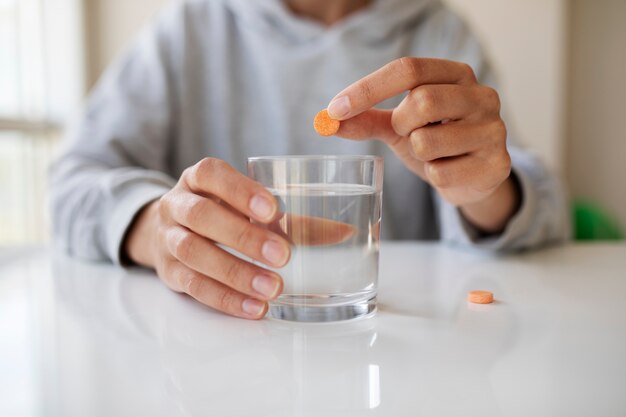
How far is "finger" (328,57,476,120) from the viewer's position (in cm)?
50

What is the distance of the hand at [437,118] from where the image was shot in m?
0.50

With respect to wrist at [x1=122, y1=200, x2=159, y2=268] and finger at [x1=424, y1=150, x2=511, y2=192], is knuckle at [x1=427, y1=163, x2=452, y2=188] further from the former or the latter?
wrist at [x1=122, y1=200, x2=159, y2=268]

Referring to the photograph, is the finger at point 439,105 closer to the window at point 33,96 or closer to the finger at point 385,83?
the finger at point 385,83

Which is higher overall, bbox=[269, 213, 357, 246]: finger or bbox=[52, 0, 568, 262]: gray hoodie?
bbox=[52, 0, 568, 262]: gray hoodie

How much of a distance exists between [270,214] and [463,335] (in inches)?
6.9

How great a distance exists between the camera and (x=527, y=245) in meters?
0.84

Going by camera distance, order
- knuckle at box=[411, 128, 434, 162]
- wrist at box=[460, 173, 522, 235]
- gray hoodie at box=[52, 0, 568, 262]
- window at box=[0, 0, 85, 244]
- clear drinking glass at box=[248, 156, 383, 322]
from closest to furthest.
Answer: clear drinking glass at box=[248, 156, 383, 322], knuckle at box=[411, 128, 434, 162], wrist at box=[460, 173, 522, 235], gray hoodie at box=[52, 0, 568, 262], window at box=[0, 0, 85, 244]

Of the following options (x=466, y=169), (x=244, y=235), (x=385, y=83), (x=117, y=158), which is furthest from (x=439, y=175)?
(x=117, y=158)

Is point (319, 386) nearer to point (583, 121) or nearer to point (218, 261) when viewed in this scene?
point (218, 261)

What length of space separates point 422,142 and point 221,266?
0.74ft

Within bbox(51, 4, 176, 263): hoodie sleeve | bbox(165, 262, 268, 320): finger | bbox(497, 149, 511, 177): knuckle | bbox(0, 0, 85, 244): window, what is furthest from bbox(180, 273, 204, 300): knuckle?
bbox(0, 0, 85, 244): window

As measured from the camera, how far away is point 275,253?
1.44ft

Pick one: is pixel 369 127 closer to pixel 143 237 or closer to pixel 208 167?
pixel 208 167

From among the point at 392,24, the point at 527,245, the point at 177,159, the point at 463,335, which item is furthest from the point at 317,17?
the point at 463,335
